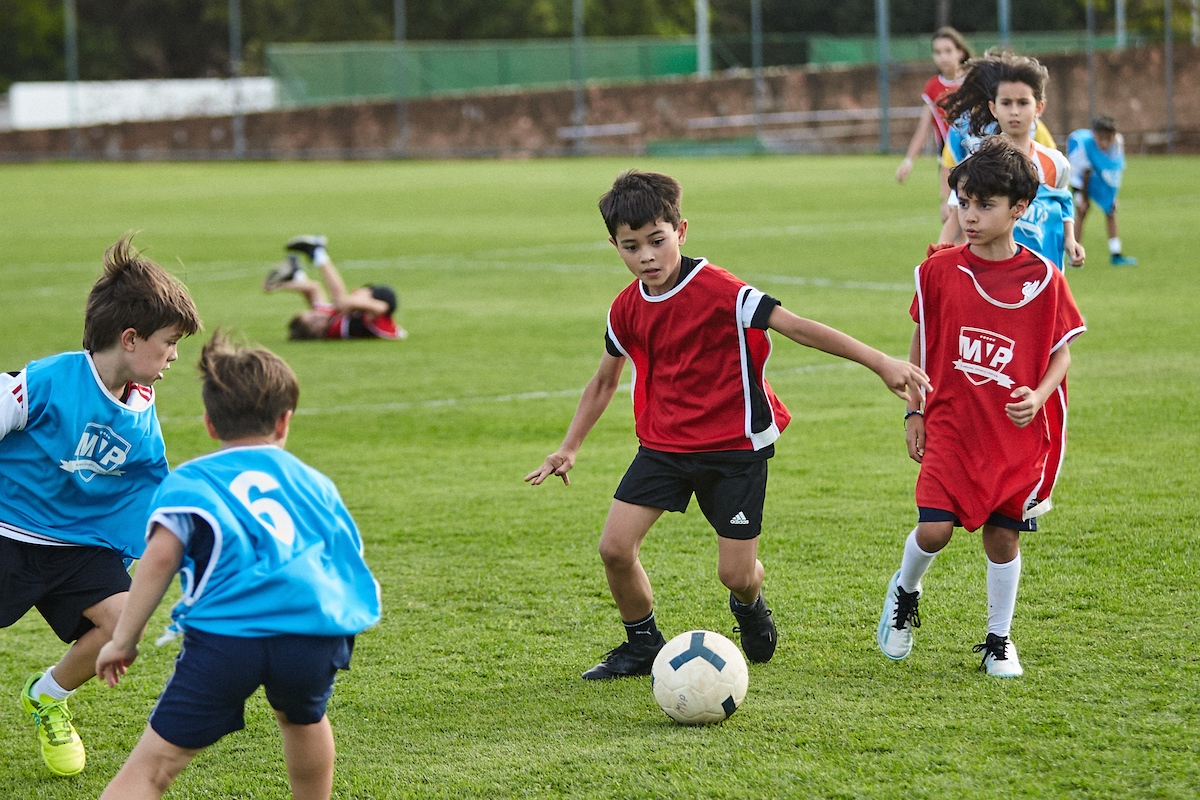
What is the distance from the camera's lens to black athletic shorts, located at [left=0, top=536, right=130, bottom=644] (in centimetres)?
408

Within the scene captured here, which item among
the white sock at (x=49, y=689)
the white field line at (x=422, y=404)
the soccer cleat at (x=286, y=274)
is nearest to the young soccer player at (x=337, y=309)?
the soccer cleat at (x=286, y=274)

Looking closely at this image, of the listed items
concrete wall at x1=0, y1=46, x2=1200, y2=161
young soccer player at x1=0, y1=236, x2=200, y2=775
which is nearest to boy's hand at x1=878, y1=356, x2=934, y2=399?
young soccer player at x1=0, y1=236, x2=200, y2=775

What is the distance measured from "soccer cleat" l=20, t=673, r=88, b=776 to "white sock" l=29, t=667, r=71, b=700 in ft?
0.04

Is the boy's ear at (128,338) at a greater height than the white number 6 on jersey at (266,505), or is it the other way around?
the boy's ear at (128,338)

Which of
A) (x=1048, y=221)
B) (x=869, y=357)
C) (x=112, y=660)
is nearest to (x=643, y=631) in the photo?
(x=869, y=357)

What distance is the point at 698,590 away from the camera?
5.60 m

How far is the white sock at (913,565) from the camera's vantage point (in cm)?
458

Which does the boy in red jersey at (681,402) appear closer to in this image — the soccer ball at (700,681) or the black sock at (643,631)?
the black sock at (643,631)

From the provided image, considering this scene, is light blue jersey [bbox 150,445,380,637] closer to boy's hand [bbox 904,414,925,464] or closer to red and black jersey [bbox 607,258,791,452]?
red and black jersey [bbox 607,258,791,452]

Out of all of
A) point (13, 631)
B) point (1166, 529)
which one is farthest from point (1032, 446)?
point (13, 631)

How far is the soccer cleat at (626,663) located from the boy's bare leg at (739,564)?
13.4 inches

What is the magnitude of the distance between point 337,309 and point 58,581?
8908 mm

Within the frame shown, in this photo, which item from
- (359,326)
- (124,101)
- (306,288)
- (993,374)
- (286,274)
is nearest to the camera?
(993,374)

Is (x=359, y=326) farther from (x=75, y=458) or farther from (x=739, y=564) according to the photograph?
(x=75, y=458)
